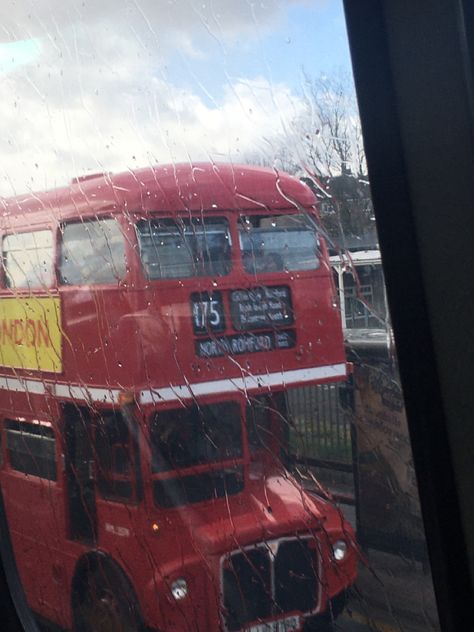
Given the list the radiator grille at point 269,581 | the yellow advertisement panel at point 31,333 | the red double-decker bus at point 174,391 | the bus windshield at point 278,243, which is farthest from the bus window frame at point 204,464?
the yellow advertisement panel at point 31,333

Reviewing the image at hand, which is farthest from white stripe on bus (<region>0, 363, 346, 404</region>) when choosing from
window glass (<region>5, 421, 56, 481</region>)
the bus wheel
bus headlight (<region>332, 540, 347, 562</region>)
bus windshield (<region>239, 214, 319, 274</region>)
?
the bus wheel

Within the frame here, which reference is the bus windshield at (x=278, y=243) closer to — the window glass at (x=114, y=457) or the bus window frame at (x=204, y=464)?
the bus window frame at (x=204, y=464)

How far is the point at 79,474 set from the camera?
2361 millimetres

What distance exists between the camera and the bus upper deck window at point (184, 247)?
1899 mm

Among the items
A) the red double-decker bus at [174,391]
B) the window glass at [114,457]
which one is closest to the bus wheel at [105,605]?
the red double-decker bus at [174,391]

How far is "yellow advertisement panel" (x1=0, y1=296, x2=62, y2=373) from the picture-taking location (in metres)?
2.36

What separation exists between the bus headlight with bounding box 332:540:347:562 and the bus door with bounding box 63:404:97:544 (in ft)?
2.64

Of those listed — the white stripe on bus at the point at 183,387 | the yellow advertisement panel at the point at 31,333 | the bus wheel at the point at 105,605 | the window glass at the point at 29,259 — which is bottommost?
the bus wheel at the point at 105,605

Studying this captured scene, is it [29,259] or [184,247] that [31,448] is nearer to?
[29,259]

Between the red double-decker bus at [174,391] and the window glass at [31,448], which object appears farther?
the window glass at [31,448]

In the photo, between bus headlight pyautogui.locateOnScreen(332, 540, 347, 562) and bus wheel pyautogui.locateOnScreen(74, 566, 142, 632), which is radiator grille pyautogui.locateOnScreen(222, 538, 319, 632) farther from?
bus wheel pyautogui.locateOnScreen(74, 566, 142, 632)

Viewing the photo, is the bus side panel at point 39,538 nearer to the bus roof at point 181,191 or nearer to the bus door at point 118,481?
the bus door at point 118,481

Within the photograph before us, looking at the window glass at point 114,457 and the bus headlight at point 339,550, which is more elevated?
the window glass at point 114,457

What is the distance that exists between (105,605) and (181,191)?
3.68ft
